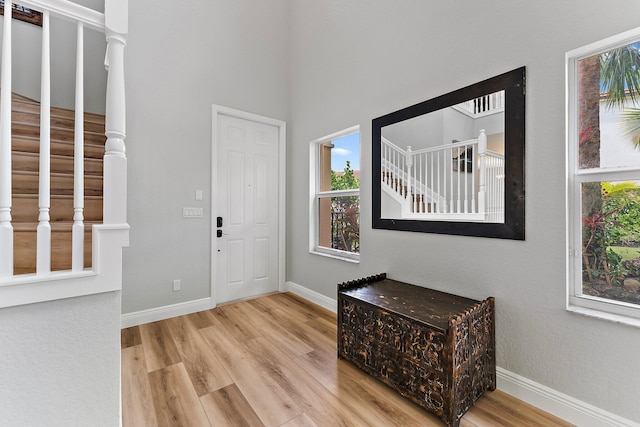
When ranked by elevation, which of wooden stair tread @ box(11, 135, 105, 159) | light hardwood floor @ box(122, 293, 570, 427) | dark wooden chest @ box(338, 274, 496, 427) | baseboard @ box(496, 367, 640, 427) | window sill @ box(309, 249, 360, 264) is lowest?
light hardwood floor @ box(122, 293, 570, 427)

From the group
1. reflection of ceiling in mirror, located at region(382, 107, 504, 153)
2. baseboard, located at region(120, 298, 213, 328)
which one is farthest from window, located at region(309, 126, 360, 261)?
baseboard, located at region(120, 298, 213, 328)

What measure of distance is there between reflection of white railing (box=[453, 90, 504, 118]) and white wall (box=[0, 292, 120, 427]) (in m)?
2.25

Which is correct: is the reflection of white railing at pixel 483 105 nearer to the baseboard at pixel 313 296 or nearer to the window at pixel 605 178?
the window at pixel 605 178

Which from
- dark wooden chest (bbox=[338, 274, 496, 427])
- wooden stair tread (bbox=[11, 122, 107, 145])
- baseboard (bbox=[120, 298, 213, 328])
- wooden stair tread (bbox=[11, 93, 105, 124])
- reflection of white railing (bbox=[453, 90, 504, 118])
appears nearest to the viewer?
dark wooden chest (bbox=[338, 274, 496, 427])

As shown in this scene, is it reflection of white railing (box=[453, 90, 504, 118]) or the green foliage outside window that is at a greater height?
reflection of white railing (box=[453, 90, 504, 118])

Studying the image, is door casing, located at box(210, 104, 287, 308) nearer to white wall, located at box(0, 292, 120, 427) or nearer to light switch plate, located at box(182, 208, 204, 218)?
light switch plate, located at box(182, 208, 204, 218)

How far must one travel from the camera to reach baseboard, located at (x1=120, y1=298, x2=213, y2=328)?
105 inches

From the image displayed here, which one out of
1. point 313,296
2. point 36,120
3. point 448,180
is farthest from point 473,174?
point 36,120

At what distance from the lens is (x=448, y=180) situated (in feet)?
6.89

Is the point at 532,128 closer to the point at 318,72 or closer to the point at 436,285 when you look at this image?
the point at 436,285

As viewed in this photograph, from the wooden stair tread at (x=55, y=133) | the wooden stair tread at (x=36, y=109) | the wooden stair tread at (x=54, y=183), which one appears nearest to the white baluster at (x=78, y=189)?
the wooden stair tread at (x=54, y=183)

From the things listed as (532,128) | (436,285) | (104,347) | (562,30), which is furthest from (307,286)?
(562,30)

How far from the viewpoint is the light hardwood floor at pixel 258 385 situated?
5.06 ft

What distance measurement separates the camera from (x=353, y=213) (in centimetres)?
302
